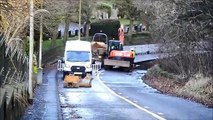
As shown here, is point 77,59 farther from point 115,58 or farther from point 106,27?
point 106,27

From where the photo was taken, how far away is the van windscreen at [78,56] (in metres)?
44.6

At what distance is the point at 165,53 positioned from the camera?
41438 mm

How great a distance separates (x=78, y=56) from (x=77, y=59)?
1.10 ft

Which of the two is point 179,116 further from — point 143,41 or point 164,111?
point 143,41

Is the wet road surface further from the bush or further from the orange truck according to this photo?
the orange truck

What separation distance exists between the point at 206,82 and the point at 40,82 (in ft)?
40.1

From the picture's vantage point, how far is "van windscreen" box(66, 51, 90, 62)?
44562 mm

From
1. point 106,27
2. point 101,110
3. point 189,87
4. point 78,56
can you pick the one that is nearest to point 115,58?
point 78,56

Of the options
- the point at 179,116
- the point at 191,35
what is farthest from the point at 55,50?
the point at 179,116

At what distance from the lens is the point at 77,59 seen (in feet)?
147

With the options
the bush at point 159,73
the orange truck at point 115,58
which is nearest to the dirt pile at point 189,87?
the bush at point 159,73

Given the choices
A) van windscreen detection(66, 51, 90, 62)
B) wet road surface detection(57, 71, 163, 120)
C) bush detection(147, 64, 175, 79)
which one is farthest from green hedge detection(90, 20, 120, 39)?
wet road surface detection(57, 71, 163, 120)

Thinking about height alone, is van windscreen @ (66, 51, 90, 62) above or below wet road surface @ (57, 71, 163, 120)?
above

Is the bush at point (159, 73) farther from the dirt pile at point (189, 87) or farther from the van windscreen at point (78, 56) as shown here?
the van windscreen at point (78, 56)
